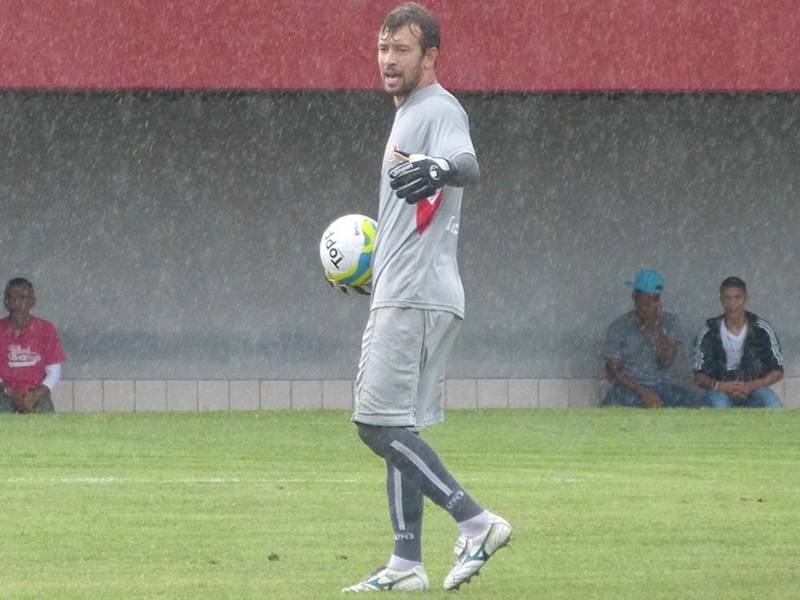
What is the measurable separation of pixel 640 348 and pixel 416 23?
30.6 ft

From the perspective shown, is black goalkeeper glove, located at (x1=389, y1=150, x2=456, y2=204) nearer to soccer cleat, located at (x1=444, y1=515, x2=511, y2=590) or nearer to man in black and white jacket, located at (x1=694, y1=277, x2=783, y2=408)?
soccer cleat, located at (x1=444, y1=515, x2=511, y2=590)

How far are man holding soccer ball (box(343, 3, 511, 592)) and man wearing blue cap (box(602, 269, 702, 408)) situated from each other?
8.98 m

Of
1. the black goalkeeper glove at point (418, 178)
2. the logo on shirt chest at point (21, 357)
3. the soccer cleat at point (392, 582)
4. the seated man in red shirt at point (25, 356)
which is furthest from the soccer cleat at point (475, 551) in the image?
the logo on shirt chest at point (21, 357)

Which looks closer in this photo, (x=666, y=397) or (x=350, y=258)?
(x=350, y=258)

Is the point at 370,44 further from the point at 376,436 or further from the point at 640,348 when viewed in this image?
the point at 376,436

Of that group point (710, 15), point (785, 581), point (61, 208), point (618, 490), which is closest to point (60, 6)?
point (61, 208)

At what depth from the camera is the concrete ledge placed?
1484 centimetres

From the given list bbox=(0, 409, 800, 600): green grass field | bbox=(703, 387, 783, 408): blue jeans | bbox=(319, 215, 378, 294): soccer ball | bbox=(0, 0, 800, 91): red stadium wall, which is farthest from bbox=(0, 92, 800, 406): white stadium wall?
bbox=(319, 215, 378, 294): soccer ball

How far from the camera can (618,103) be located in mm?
15117

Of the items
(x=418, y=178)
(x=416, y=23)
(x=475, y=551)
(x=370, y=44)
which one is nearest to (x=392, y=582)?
(x=475, y=551)

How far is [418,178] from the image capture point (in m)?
5.45

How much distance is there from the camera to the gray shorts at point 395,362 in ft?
18.6

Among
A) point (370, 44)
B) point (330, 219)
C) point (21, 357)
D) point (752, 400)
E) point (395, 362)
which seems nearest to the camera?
point (395, 362)

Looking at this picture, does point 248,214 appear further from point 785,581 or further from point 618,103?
point 785,581
